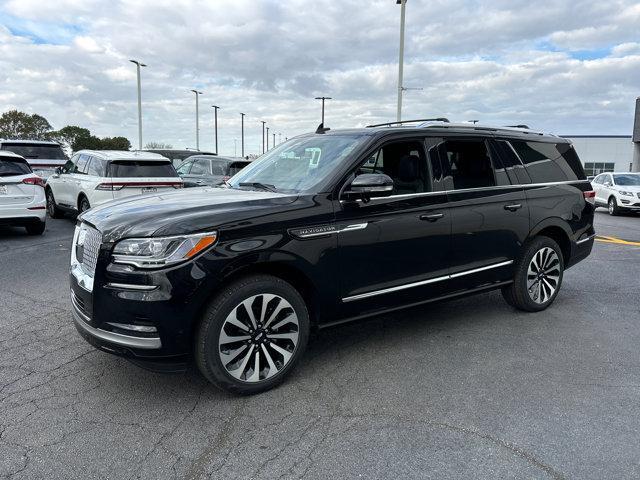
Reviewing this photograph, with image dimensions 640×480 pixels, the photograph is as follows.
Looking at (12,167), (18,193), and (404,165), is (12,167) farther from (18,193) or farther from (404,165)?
(404,165)

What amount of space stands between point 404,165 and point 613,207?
16.7 metres

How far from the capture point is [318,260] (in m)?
3.59

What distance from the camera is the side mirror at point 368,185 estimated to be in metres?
3.70

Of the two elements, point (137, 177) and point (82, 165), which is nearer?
point (137, 177)

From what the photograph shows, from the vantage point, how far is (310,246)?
11.6 feet

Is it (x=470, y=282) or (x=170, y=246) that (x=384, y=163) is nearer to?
(x=470, y=282)

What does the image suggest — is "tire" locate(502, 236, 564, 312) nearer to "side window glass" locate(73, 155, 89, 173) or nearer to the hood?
the hood

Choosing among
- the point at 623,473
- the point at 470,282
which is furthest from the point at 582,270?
the point at 623,473

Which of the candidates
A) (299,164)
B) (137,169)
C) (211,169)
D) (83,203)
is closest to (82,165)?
(83,203)

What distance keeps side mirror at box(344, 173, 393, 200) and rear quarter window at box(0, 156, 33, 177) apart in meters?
8.04

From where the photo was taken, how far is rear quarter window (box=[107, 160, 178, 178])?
10.5 meters

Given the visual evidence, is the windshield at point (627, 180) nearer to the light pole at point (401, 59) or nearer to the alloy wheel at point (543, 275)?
the light pole at point (401, 59)

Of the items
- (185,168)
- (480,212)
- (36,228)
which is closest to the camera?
(480,212)

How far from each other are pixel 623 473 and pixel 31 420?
332 cm
